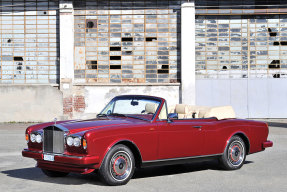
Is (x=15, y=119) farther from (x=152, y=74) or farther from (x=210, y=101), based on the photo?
(x=210, y=101)

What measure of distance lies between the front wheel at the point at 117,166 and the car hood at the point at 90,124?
43cm

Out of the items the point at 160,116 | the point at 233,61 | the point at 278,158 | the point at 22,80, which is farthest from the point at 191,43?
the point at 160,116

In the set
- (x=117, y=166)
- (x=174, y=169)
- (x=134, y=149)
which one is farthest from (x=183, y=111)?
(x=117, y=166)

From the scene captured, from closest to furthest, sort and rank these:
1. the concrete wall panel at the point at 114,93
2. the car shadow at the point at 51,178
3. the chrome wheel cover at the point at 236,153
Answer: the car shadow at the point at 51,178
the chrome wheel cover at the point at 236,153
the concrete wall panel at the point at 114,93

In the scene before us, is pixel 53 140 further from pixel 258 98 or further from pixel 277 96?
pixel 277 96

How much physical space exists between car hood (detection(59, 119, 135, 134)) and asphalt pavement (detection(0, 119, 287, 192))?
0.86m

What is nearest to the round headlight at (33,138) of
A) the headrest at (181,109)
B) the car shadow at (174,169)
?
the car shadow at (174,169)

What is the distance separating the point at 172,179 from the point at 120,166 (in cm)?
110

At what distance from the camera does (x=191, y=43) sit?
24172mm

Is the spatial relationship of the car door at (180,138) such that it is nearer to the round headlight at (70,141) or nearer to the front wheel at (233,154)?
the front wheel at (233,154)

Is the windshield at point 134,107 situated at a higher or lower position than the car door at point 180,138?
higher

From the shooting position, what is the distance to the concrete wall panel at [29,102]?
24234 millimetres

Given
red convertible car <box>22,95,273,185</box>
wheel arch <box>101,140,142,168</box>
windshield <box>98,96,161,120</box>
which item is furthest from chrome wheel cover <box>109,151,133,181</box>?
windshield <box>98,96,161,120</box>

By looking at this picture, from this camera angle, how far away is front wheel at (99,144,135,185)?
24.6ft
